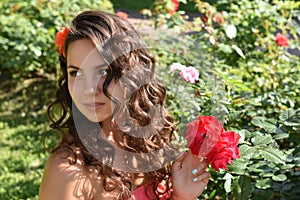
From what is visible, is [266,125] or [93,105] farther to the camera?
[266,125]

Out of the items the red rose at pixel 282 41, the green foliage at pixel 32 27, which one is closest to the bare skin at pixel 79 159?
the red rose at pixel 282 41

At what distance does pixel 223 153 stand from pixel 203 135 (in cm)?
8

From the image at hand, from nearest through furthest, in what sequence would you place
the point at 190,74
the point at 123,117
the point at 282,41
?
the point at 123,117 → the point at 190,74 → the point at 282,41

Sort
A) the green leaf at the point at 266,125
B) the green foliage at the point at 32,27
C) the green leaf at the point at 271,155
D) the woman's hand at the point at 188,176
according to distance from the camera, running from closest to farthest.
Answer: the woman's hand at the point at 188,176
the green leaf at the point at 271,155
the green leaf at the point at 266,125
the green foliage at the point at 32,27

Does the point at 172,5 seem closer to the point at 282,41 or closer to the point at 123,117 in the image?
the point at 282,41

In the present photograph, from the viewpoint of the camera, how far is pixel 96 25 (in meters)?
1.79

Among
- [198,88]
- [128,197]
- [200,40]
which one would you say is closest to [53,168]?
[128,197]

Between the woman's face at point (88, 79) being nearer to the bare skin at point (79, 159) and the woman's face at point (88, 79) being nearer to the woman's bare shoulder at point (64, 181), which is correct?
the bare skin at point (79, 159)

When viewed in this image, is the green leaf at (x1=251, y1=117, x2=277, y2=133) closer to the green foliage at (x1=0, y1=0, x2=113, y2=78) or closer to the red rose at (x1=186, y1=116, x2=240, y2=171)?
the red rose at (x1=186, y1=116, x2=240, y2=171)

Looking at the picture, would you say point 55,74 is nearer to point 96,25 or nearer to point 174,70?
point 174,70

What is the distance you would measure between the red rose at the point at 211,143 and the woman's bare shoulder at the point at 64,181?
1.10ft

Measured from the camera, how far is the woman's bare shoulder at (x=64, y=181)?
1.77 m

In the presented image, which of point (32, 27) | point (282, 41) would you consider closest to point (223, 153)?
point (282, 41)

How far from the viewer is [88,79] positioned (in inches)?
68.9
